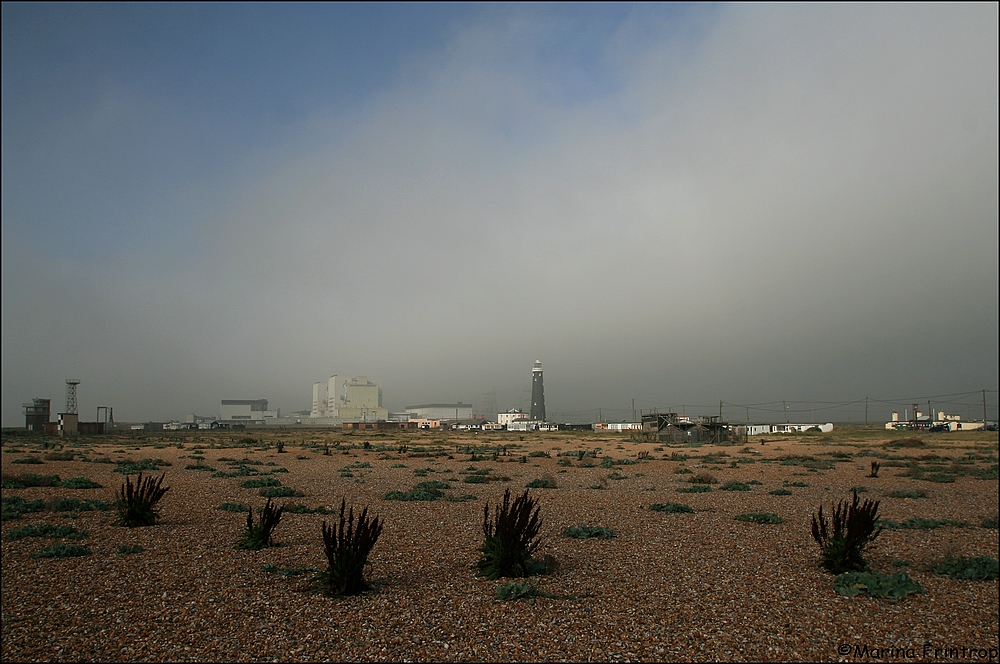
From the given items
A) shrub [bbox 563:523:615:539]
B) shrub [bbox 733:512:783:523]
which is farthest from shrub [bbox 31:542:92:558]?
shrub [bbox 733:512:783:523]

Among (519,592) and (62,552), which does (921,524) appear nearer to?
(519,592)

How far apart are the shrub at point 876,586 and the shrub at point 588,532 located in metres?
4.28

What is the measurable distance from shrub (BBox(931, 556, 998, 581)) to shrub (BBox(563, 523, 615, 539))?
5070mm

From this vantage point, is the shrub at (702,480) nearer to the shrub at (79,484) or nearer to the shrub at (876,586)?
the shrub at (876,586)

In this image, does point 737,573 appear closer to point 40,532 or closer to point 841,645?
point 841,645

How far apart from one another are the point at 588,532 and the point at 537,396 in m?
148

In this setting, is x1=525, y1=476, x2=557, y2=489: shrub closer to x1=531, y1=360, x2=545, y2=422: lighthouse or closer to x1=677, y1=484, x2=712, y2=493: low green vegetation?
x1=677, y1=484, x2=712, y2=493: low green vegetation

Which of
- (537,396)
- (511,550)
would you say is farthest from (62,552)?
(537,396)

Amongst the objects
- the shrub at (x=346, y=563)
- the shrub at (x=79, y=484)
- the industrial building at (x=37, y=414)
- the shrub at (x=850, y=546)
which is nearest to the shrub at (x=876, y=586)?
the shrub at (x=850, y=546)

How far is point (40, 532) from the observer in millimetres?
11234

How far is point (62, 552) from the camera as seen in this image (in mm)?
9789

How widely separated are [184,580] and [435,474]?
17440 millimetres

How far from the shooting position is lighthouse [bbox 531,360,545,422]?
15750 cm

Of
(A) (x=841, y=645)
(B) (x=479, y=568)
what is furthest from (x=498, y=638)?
(A) (x=841, y=645)
